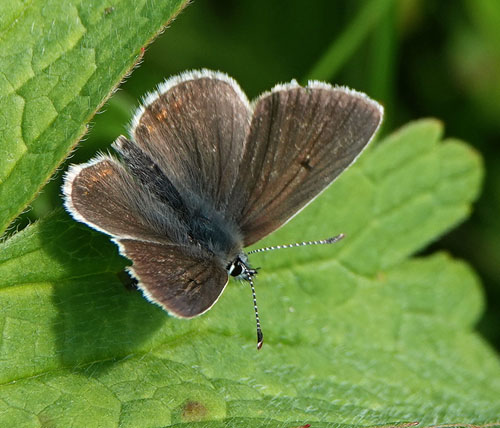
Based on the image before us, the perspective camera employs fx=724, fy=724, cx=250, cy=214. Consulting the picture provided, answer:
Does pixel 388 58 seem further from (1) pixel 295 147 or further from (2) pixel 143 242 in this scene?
(2) pixel 143 242

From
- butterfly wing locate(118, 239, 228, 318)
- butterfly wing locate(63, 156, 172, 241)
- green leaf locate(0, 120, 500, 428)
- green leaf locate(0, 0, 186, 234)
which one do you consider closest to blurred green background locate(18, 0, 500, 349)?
green leaf locate(0, 120, 500, 428)

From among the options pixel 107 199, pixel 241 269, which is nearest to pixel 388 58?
pixel 241 269

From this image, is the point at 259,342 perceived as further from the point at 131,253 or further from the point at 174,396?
the point at 131,253

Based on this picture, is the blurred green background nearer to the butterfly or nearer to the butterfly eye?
the butterfly

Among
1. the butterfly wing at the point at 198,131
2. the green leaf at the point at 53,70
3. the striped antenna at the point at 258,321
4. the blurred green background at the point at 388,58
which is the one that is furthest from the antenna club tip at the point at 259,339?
the blurred green background at the point at 388,58

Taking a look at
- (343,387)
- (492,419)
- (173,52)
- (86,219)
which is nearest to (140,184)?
(86,219)

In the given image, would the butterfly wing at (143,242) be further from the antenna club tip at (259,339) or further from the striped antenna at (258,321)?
the antenna club tip at (259,339)
